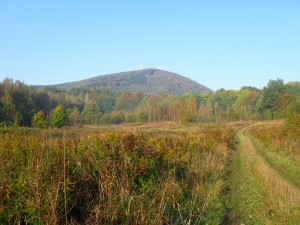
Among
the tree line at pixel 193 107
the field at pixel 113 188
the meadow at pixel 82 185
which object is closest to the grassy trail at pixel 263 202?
the field at pixel 113 188

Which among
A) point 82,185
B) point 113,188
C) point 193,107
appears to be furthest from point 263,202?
point 193,107

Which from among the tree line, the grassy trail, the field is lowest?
the grassy trail

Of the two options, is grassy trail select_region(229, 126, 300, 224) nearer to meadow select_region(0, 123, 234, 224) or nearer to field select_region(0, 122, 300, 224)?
field select_region(0, 122, 300, 224)

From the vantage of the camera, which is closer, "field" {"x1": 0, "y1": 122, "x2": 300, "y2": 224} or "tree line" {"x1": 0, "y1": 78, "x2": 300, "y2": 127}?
"field" {"x1": 0, "y1": 122, "x2": 300, "y2": 224}

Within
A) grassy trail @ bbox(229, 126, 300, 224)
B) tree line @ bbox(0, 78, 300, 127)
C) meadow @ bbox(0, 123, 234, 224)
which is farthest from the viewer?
tree line @ bbox(0, 78, 300, 127)

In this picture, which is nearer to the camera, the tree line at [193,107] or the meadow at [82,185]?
the meadow at [82,185]

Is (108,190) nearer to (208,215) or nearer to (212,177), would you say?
(208,215)

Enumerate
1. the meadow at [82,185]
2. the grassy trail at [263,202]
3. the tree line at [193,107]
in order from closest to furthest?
the meadow at [82,185], the grassy trail at [263,202], the tree line at [193,107]

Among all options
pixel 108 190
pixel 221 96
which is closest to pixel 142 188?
pixel 108 190

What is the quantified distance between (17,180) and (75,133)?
21.6 feet

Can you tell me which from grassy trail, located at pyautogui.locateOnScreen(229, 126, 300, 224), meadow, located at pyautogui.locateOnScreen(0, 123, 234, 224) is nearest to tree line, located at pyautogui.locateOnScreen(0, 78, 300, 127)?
grassy trail, located at pyautogui.locateOnScreen(229, 126, 300, 224)

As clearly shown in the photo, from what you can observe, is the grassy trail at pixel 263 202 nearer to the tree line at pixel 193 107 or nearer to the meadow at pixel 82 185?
the meadow at pixel 82 185

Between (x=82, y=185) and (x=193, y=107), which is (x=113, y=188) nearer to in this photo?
(x=82, y=185)

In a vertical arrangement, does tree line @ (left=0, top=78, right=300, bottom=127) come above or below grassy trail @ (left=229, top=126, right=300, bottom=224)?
above
